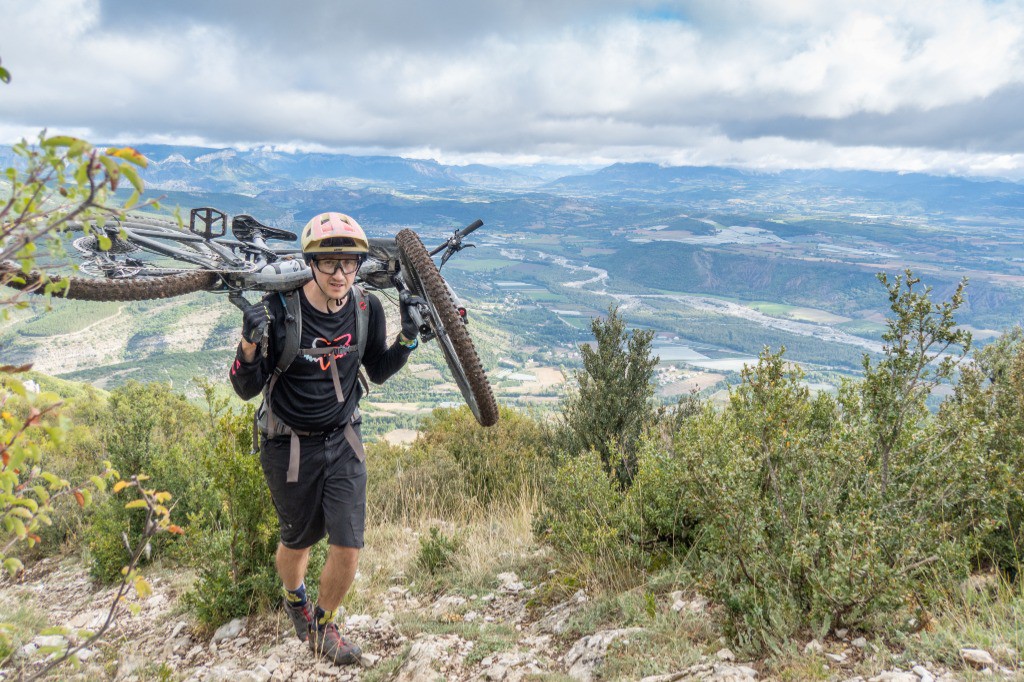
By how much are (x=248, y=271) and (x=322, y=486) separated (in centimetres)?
296

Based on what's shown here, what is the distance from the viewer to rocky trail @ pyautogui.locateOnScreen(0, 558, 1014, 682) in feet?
10.8

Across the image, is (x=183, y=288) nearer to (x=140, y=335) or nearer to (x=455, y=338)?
(x=455, y=338)

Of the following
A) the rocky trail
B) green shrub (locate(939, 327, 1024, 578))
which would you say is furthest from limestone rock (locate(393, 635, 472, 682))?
green shrub (locate(939, 327, 1024, 578))

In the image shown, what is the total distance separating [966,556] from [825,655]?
3.74 ft

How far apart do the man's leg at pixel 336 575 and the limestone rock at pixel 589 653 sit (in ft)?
4.83

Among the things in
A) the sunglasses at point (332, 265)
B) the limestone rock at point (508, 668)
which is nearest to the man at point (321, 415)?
the sunglasses at point (332, 265)

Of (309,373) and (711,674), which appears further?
(309,373)

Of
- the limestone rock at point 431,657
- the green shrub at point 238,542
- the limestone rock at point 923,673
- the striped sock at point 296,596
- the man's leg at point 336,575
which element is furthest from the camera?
the green shrub at point 238,542

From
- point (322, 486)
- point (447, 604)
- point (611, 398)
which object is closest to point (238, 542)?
point (322, 486)

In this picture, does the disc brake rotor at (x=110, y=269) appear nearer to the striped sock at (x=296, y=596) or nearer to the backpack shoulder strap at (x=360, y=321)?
the backpack shoulder strap at (x=360, y=321)

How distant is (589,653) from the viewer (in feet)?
11.2

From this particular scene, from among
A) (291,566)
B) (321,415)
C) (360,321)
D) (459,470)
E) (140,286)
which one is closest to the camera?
(321,415)

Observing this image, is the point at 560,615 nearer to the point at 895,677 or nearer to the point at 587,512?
the point at 587,512

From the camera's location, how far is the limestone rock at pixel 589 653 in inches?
128
